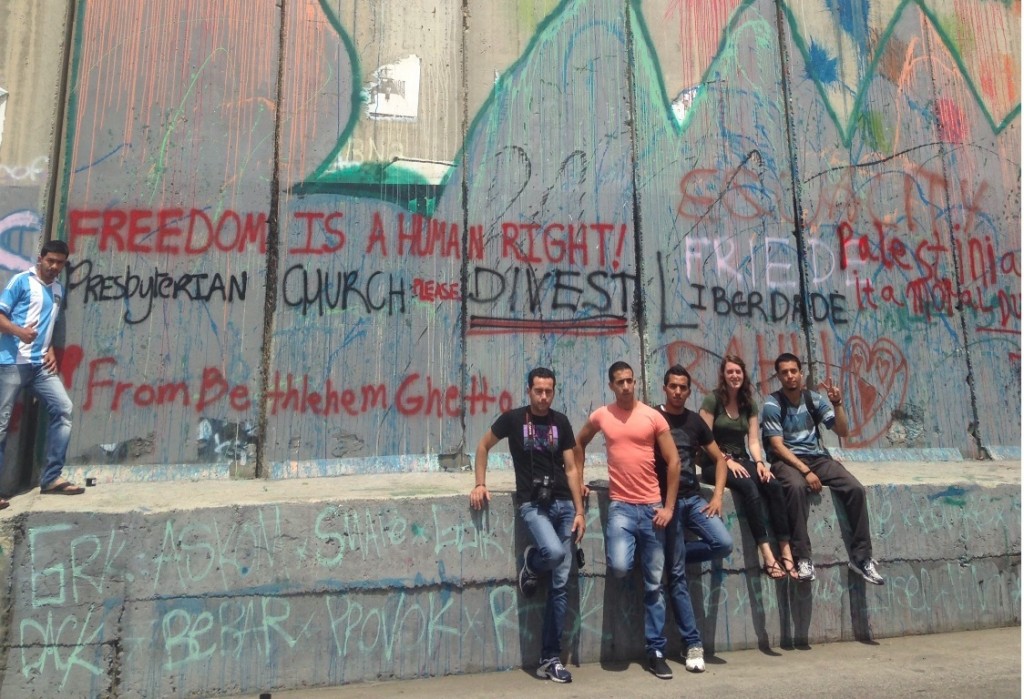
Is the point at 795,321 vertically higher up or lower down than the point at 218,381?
higher up

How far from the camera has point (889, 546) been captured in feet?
18.0

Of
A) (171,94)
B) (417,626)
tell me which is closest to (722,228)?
(417,626)

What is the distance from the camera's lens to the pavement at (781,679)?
167 inches

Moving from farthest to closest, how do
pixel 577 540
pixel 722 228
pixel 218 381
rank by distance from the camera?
pixel 722 228 → pixel 218 381 → pixel 577 540

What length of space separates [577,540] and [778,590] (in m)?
1.75

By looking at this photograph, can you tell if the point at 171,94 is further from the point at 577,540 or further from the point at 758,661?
the point at 758,661

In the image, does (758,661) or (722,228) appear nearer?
(758,661)

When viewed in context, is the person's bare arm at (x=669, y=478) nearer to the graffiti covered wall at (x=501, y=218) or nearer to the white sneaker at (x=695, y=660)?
the white sneaker at (x=695, y=660)

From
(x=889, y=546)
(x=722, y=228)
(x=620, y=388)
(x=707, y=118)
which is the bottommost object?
(x=889, y=546)

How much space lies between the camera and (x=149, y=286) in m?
5.52

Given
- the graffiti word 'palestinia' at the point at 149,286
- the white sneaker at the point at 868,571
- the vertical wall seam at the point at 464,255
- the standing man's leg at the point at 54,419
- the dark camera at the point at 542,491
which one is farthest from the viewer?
the vertical wall seam at the point at 464,255

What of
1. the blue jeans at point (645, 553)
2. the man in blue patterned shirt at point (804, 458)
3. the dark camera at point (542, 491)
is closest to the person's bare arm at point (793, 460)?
the man in blue patterned shirt at point (804, 458)

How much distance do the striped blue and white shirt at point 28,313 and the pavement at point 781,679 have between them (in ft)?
9.24

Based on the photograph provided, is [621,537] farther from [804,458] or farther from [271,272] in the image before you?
[271,272]
